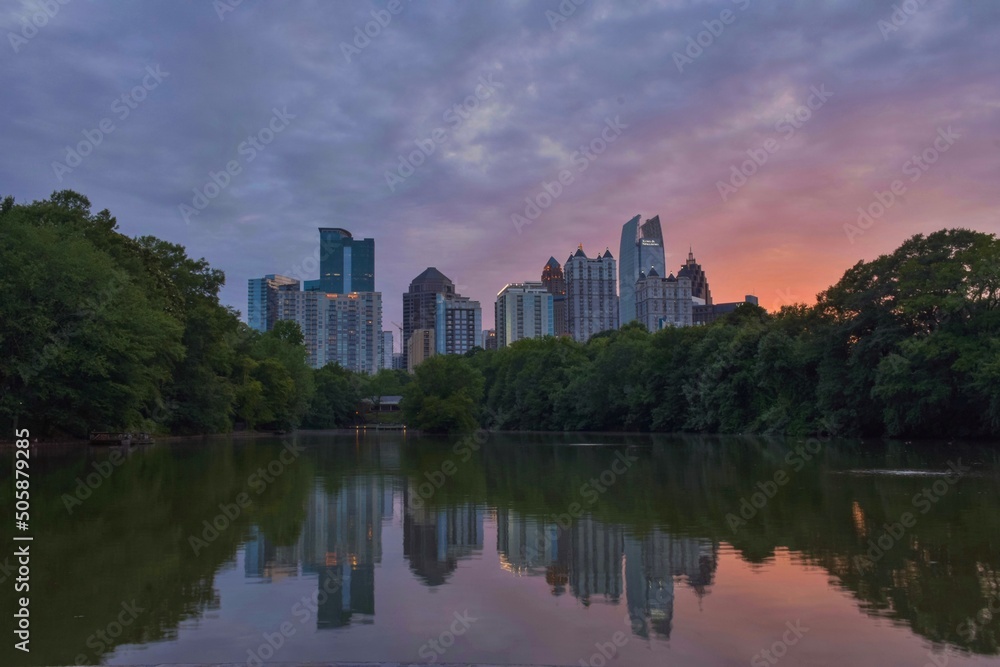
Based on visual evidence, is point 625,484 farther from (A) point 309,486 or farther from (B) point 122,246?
(B) point 122,246

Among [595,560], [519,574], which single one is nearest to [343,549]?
[519,574]

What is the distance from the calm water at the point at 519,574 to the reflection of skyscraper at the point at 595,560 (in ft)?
0.17

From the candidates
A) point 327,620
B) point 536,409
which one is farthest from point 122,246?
point 536,409

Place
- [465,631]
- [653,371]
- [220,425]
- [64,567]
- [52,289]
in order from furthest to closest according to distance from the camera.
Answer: [653,371] < [220,425] < [52,289] < [64,567] < [465,631]

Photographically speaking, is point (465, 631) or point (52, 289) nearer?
point (465, 631)

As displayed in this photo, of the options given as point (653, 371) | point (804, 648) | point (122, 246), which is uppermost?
point (122, 246)

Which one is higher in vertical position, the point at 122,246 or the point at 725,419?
the point at 122,246

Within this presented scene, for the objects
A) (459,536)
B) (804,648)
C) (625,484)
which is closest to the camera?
(804,648)

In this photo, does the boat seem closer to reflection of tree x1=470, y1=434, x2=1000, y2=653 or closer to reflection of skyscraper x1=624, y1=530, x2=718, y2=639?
reflection of tree x1=470, y1=434, x2=1000, y2=653

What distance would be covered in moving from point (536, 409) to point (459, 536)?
8267cm

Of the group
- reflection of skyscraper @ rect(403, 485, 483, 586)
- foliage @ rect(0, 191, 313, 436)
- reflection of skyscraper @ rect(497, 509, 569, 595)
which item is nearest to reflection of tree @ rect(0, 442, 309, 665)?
reflection of skyscraper @ rect(403, 485, 483, 586)

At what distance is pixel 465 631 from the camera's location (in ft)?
25.5

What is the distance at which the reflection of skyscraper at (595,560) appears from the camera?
Result: 9.34m

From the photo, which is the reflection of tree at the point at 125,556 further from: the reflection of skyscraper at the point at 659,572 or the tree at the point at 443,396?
the tree at the point at 443,396
